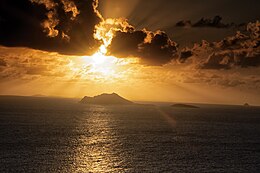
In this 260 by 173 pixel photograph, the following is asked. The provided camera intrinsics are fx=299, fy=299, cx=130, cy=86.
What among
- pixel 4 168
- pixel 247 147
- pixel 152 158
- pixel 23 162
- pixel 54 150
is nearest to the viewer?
pixel 4 168

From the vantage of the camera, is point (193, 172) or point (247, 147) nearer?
point (193, 172)

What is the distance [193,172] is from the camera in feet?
237

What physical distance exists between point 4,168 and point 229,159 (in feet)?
203

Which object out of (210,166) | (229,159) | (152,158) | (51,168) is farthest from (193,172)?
(51,168)

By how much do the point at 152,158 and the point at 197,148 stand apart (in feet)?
90.6

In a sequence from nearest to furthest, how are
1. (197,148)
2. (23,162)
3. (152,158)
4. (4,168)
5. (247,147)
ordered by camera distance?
(4,168)
(23,162)
(152,158)
(197,148)
(247,147)

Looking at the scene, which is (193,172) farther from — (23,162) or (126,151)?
(23,162)

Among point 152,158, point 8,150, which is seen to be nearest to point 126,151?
point 152,158

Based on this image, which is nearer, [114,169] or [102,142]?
[114,169]

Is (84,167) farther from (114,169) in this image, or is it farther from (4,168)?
(4,168)

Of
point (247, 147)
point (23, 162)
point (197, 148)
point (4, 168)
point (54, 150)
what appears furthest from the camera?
point (247, 147)

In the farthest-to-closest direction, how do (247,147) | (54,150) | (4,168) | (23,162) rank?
(247,147) → (54,150) → (23,162) → (4,168)

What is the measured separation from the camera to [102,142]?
113062 mm

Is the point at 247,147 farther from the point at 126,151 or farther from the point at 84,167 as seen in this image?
the point at 84,167
